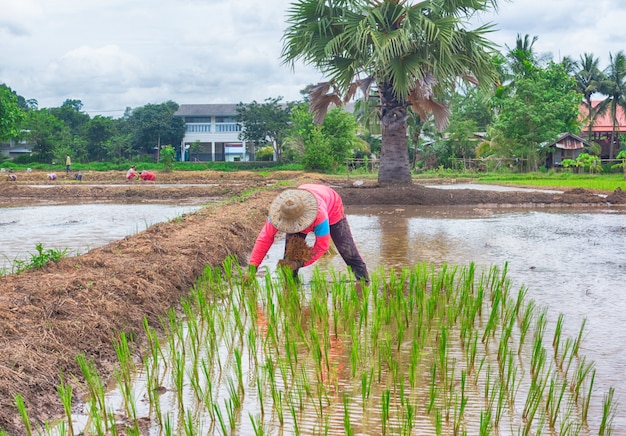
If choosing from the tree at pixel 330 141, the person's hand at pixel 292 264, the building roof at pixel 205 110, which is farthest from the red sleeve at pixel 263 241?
the building roof at pixel 205 110

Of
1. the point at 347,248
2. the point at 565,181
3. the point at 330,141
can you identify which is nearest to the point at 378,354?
the point at 347,248

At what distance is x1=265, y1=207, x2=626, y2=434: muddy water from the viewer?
4891 millimetres

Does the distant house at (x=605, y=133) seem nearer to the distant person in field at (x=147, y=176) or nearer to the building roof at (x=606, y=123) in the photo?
the building roof at (x=606, y=123)

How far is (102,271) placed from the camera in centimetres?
577

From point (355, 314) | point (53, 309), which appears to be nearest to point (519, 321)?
point (355, 314)

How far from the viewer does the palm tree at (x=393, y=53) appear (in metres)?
15.4

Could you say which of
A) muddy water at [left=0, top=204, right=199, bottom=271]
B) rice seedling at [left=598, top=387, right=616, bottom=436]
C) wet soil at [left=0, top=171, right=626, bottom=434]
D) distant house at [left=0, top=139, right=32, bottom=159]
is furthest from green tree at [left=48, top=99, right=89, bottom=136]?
rice seedling at [left=598, top=387, right=616, bottom=436]

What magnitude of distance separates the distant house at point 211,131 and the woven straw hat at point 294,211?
48902mm

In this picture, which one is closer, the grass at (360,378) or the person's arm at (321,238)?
the grass at (360,378)

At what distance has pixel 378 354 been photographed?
13.2 ft

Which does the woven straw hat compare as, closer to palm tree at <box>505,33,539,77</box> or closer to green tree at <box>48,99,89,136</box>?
palm tree at <box>505,33,539,77</box>

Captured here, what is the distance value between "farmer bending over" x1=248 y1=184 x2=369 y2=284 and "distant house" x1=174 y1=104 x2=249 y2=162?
4829cm


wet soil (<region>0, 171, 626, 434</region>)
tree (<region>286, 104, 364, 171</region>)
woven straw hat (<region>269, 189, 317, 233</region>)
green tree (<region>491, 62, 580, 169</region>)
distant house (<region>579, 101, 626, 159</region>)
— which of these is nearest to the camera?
wet soil (<region>0, 171, 626, 434</region>)

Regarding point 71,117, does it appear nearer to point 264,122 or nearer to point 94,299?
point 264,122
